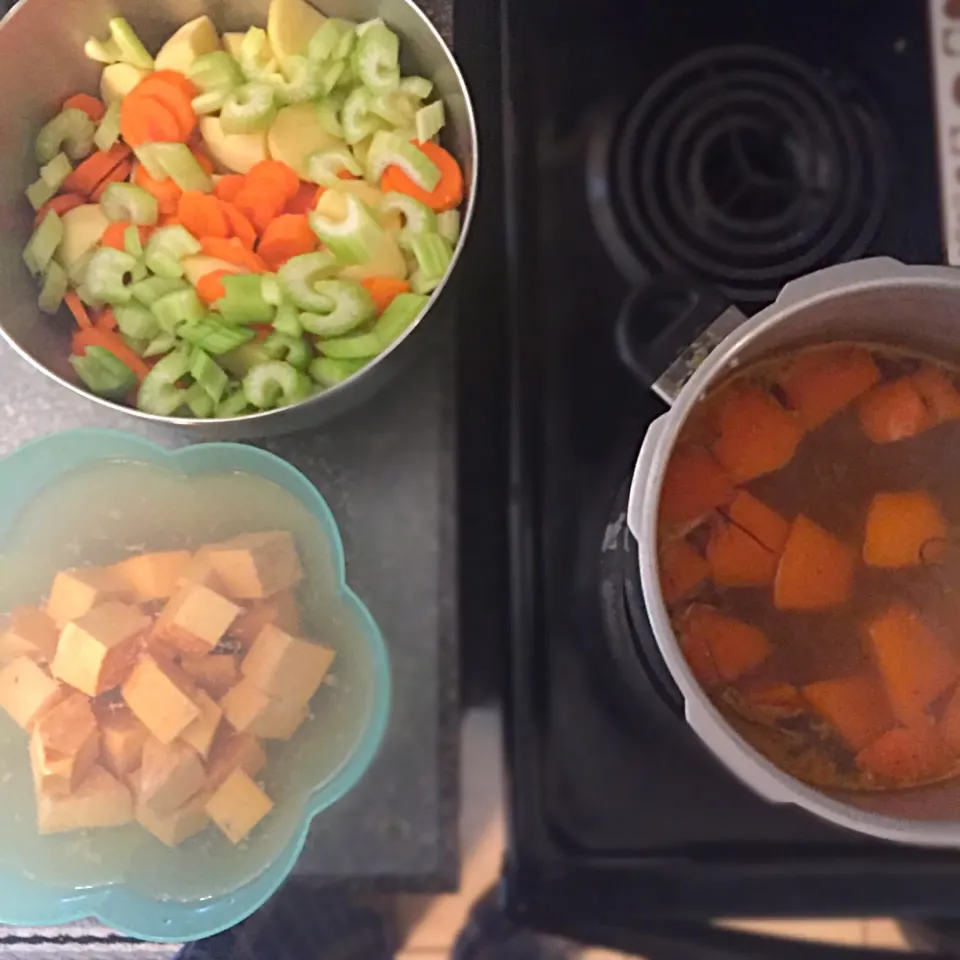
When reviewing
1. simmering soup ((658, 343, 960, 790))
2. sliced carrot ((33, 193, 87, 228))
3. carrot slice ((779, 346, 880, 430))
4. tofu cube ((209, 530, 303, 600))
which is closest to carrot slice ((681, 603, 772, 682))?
simmering soup ((658, 343, 960, 790))

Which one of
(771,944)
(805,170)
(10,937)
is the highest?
(805,170)

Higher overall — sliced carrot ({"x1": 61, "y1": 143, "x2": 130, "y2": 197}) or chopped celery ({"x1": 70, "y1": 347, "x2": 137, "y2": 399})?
sliced carrot ({"x1": 61, "y1": 143, "x2": 130, "y2": 197})

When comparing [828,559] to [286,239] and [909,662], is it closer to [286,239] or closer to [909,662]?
[909,662]

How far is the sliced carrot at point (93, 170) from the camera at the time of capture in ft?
2.19

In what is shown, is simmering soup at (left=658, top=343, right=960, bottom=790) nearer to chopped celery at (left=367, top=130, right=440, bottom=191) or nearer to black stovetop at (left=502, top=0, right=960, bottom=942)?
black stovetop at (left=502, top=0, right=960, bottom=942)

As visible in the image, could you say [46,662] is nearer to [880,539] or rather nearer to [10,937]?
[10,937]

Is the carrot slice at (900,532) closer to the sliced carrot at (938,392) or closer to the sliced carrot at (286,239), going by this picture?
the sliced carrot at (938,392)

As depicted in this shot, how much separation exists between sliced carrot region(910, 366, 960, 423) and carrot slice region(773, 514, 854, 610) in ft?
0.30

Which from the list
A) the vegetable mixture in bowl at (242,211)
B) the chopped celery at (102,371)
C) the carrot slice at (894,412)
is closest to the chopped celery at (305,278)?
the vegetable mixture in bowl at (242,211)

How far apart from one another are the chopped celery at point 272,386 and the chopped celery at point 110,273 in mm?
101

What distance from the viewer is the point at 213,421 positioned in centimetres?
56

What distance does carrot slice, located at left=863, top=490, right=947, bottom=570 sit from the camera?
0.59 meters

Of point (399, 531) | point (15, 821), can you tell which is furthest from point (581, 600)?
point (15, 821)

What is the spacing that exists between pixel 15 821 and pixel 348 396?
30cm
